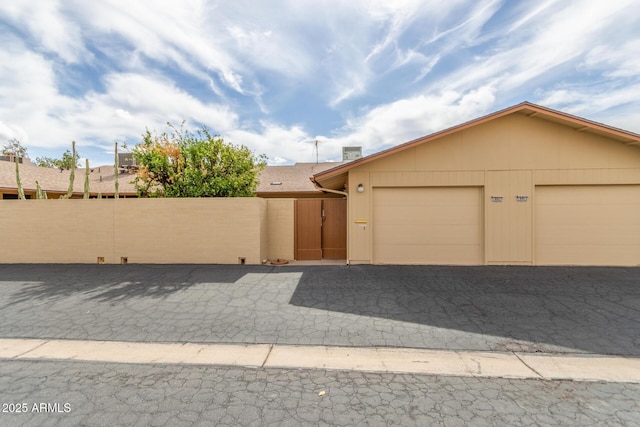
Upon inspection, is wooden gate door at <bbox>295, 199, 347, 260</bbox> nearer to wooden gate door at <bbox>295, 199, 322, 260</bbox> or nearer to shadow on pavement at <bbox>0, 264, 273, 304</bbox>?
wooden gate door at <bbox>295, 199, 322, 260</bbox>

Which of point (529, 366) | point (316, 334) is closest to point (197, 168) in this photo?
point (316, 334)

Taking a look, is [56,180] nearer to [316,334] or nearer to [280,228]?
[280,228]

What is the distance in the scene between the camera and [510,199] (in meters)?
7.93

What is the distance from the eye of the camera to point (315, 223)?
9023 mm

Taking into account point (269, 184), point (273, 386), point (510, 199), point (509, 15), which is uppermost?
point (509, 15)

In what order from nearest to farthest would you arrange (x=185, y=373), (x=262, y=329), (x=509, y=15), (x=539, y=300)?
(x=185, y=373)
(x=262, y=329)
(x=539, y=300)
(x=509, y=15)

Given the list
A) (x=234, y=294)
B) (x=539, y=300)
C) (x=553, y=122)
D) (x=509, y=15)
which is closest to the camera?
(x=539, y=300)

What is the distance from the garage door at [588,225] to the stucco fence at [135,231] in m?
7.97

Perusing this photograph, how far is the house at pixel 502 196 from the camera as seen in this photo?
772cm

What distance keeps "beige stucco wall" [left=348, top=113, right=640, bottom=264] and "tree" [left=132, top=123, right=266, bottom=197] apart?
389 centimetres

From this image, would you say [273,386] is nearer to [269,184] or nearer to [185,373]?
[185,373]

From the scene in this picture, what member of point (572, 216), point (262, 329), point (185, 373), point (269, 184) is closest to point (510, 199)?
point (572, 216)

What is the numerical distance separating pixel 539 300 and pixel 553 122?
536cm

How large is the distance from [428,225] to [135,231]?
27.8ft
